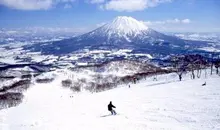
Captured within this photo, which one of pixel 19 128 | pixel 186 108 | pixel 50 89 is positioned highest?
pixel 186 108

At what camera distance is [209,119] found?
28312 millimetres

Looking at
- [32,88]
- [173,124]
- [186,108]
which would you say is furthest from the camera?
[32,88]

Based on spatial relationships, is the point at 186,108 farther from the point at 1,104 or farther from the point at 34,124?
the point at 1,104

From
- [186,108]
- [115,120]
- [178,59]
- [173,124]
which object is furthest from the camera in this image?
[178,59]

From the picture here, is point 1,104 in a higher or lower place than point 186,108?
lower

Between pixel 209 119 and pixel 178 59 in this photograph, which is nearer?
pixel 209 119

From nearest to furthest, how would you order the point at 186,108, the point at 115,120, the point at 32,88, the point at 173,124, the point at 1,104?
the point at 173,124 < the point at 115,120 < the point at 186,108 < the point at 1,104 < the point at 32,88

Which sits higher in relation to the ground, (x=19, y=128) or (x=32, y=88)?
(x=19, y=128)

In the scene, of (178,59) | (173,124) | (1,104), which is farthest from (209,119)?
(1,104)

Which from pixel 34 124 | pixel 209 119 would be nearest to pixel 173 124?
pixel 209 119

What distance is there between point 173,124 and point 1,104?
119437 millimetres

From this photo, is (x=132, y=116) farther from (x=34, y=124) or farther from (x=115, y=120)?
(x=34, y=124)

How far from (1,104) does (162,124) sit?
11855 centimetres

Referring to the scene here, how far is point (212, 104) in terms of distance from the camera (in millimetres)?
35781
